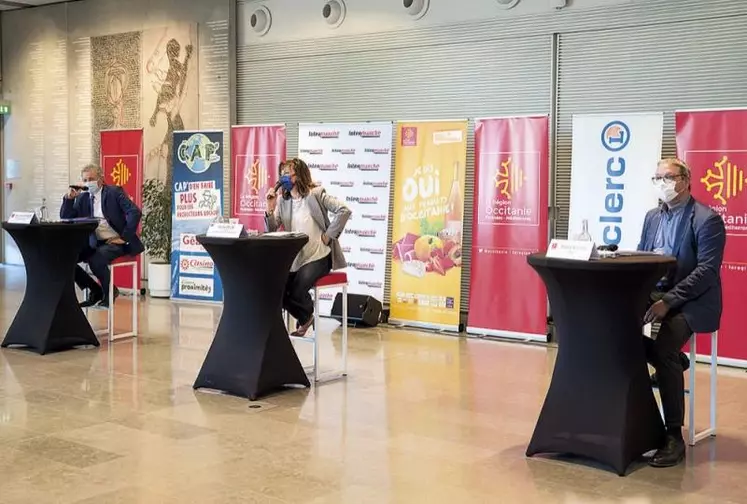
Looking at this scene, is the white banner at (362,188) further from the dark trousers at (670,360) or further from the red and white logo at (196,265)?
the dark trousers at (670,360)

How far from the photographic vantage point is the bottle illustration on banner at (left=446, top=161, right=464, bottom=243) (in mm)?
8094

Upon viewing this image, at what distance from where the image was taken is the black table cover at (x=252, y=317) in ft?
17.8

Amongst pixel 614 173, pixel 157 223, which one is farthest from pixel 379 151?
pixel 157 223

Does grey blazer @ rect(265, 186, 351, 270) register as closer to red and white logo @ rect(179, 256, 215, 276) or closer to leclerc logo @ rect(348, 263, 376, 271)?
leclerc logo @ rect(348, 263, 376, 271)

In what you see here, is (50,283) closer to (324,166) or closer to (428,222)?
(324,166)

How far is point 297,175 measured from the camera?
20.7ft

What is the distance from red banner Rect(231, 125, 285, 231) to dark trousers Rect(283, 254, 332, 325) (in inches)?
129

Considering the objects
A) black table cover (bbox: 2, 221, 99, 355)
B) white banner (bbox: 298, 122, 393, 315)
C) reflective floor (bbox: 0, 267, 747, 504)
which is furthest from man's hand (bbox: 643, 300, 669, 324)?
white banner (bbox: 298, 122, 393, 315)

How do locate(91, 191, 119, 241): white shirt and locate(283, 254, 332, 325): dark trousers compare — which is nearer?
Answer: locate(283, 254, 332, 325): dark trousers

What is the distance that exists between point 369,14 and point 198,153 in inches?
94.4

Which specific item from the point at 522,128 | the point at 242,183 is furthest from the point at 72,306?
the point at 522,128

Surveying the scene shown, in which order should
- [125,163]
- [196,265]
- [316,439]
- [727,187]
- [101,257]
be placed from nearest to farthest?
[316,439]
[727,187]
[101,257]
[196,265]
[125,163]

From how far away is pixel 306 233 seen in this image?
6211 millimetres

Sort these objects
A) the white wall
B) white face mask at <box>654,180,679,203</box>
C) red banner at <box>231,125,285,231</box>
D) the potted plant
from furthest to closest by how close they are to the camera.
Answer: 1. the potted plant
2. red banner at <box>231,125,285,231</box>
3. the white wall
4. white face mask at <box>654,180,679,203</box>
